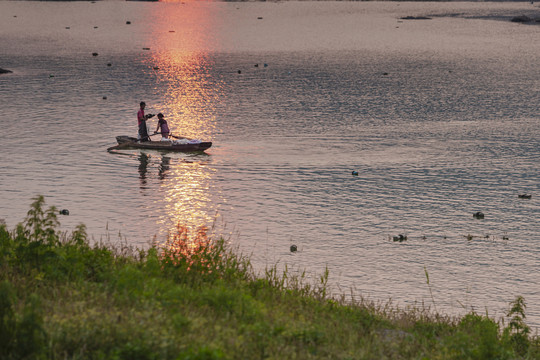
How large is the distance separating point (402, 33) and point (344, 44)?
28.5 meters

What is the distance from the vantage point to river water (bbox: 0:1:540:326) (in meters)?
30.1

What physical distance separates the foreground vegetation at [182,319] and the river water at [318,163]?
8854 millimetres

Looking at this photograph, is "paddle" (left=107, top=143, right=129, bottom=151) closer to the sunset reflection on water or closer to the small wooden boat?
the small wooden boat

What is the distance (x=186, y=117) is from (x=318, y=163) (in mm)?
21079

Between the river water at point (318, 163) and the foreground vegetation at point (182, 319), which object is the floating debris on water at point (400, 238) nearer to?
the river water at point (318, 163)

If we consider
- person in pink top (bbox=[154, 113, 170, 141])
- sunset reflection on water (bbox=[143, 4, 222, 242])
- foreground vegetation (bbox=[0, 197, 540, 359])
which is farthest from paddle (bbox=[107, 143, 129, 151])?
foreground vegetation (bbox=[0, 197, 540, 359])

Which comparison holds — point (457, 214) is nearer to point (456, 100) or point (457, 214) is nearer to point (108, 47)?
point (456, 100)

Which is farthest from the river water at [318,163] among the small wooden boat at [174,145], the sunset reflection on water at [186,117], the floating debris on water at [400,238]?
the small wooden boat at [174,145]

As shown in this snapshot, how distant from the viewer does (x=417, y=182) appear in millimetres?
42188

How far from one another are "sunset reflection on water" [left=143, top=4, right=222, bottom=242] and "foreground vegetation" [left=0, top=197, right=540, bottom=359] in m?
5.40

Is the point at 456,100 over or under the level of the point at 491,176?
over

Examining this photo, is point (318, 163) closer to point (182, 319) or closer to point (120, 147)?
point (120, 147)

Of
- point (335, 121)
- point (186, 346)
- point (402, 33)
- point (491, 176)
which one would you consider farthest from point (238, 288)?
point (402, 33)

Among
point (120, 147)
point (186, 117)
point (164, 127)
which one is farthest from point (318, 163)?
point (186, 117)
